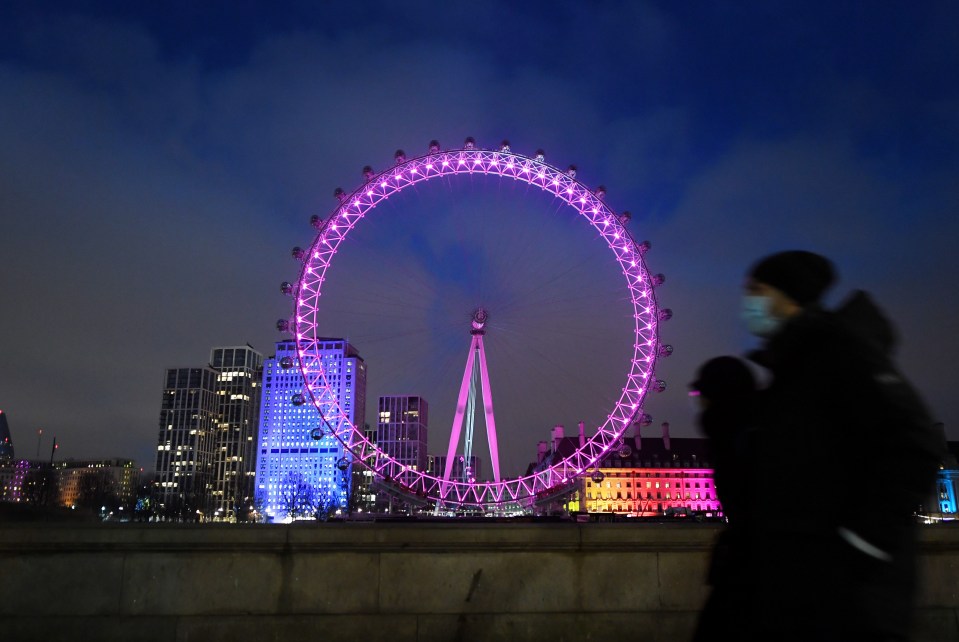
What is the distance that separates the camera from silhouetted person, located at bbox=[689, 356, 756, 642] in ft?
8.41

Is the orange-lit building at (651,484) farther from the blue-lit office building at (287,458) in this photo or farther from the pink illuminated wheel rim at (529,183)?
the pink illuminated wheel rim at (529,183)

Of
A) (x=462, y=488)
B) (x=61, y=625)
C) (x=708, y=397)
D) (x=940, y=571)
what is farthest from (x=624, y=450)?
(x=708, y=397)

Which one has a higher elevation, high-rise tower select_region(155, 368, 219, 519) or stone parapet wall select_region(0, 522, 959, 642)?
high-rise tower select_region(155, 368, 219, 519)

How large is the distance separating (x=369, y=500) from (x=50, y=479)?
227 feet

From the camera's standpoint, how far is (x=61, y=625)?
6.84 metres

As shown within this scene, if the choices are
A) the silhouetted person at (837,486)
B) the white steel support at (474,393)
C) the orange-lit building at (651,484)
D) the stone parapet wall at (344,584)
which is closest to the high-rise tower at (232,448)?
the orange-lit building at (651,484)

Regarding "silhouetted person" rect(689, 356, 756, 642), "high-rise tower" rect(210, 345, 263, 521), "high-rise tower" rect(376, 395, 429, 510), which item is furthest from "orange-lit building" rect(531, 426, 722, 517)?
"silhouetted person" rect(689, 356, 756, 642)

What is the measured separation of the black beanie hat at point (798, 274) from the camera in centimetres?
276

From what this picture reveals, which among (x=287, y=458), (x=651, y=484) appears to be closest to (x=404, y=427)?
(x=287, y=458)

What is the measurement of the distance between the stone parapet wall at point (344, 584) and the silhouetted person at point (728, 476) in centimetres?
428

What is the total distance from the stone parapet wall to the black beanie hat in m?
4.79

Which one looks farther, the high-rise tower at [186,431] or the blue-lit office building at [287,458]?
the high-rise tower at [186,431]

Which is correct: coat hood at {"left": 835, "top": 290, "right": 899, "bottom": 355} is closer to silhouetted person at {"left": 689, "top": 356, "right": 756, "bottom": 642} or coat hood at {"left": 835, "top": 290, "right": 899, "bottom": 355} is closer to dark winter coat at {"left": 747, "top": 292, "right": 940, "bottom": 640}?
dark winter coat at {"left": 747, "top": 292, "right": 940, "bottom": 640}

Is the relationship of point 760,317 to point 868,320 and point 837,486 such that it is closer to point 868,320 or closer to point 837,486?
point 868,320
